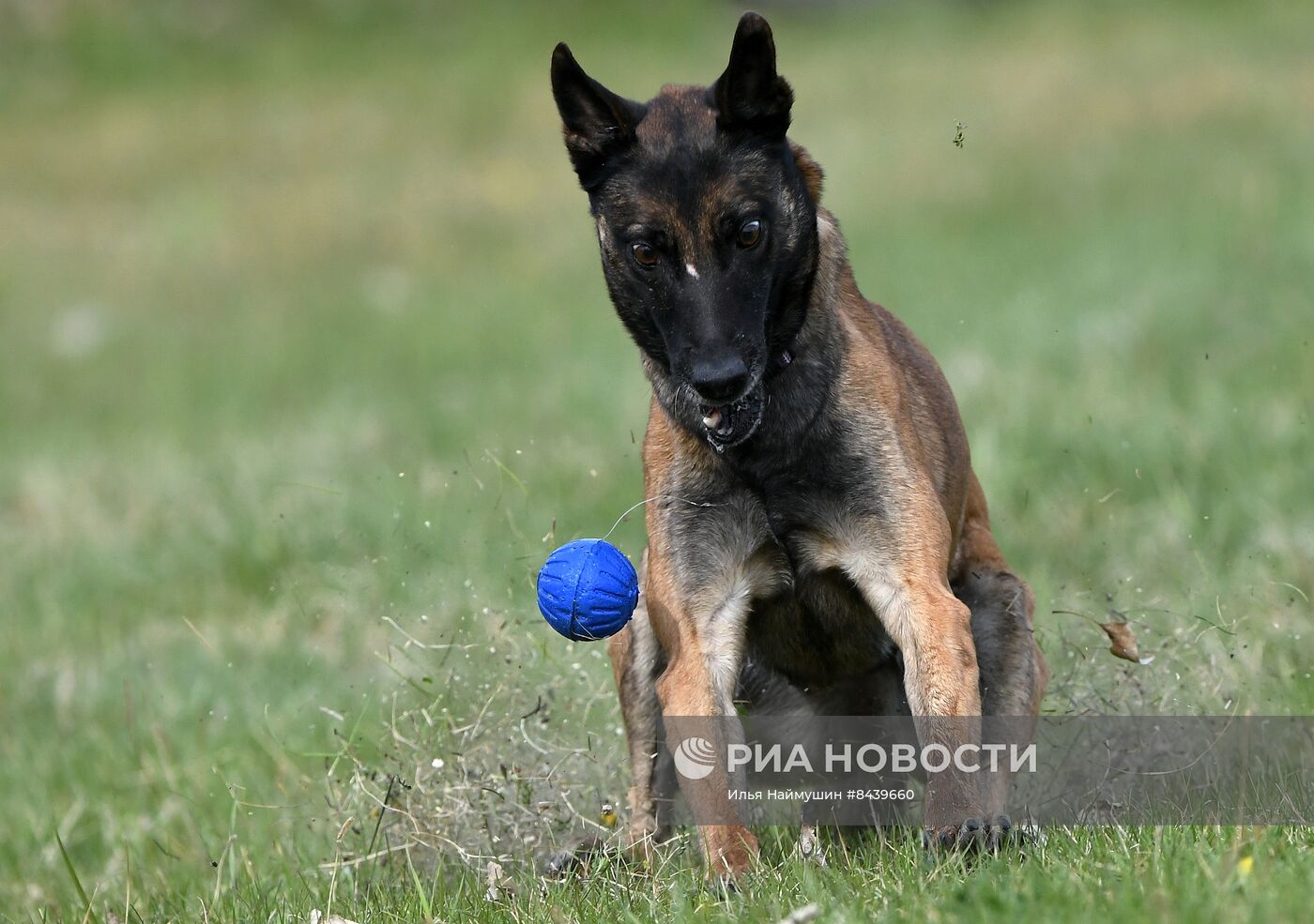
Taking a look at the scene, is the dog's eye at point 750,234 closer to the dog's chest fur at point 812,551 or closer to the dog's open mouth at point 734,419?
the dog's open mouth at point 734,419

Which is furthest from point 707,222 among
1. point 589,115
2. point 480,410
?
point 480,410

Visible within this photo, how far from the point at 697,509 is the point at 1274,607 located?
2.64 meters

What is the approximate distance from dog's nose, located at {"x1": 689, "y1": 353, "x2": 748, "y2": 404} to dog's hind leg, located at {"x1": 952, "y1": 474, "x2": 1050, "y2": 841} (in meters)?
1.09

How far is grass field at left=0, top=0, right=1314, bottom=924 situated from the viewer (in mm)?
5012

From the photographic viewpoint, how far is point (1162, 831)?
3.82 meters

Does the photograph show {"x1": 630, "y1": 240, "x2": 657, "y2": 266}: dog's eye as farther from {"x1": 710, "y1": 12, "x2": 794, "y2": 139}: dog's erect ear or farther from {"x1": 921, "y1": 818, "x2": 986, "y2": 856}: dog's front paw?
{"x1": 921, "y1": 818, "x2": 986, "y2": 856}: dog's front paw

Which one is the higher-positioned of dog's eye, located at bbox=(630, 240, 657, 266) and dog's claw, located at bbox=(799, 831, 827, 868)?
dog's eye, located at bbox=(630, 240, 657, 266)

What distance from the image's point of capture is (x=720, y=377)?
13.2ft

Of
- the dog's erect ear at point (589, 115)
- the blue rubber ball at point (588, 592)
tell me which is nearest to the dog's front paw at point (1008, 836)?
the blue rubber ball at point (588, 592)

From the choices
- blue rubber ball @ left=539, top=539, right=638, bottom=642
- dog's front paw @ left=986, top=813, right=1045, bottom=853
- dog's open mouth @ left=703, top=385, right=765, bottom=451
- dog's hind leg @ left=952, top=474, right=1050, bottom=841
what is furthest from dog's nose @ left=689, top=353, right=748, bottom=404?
dog's front paw @ left=986, top=813, right=1045, bottom=853

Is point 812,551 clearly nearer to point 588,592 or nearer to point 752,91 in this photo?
point 588,592

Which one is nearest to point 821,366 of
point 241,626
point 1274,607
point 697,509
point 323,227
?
point 697,509

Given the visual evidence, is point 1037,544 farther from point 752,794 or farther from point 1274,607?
point 752,794

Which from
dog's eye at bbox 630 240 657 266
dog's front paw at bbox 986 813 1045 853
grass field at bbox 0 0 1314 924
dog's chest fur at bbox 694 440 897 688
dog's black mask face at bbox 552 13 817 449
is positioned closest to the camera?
dog's front paw at bbox 986 813 1045 853
